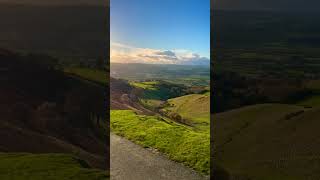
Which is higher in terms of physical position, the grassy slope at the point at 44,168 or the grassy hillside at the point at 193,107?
the grassy hillside at the point at 193,107

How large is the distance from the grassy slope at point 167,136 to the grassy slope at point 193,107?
0.42m

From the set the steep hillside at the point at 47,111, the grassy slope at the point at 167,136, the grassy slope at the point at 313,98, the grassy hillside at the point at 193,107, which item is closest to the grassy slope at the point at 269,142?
the grassy slope at the point at 313,98

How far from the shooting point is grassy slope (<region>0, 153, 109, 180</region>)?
8.17 metres

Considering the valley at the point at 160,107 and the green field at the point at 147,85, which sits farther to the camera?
the green field at the point at 147,85

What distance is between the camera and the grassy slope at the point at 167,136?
456 inches

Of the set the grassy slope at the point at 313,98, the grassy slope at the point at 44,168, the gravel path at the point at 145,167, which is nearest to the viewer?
the grassy slope at the point at 44,168

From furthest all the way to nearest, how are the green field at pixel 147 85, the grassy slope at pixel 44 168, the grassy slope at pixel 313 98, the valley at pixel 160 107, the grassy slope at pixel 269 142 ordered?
the green field at pixel 147 85
the valley at pixel 160 107
the grassy slope at pixel 313 98
the grassy slope at pixel 269 142
the grassy slope at pixel 44 168

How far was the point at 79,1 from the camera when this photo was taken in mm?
8539

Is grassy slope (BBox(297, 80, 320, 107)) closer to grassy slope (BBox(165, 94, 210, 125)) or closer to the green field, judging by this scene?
grassy slope (BBox(165, 94, 210, 125))

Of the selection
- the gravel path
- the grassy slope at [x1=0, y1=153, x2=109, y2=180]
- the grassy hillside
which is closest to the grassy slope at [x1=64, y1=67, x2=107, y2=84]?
the grassy slope at [x1=0, y1=153, x2=109, y2=180]

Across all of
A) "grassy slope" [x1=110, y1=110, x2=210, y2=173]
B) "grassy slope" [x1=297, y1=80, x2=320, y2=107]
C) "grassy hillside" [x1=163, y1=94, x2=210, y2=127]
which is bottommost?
"grassy slope" [x1=110, y1=110, x2=210, y2=173]

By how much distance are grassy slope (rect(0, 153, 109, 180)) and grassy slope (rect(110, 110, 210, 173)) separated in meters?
3.54

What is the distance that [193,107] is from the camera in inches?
522

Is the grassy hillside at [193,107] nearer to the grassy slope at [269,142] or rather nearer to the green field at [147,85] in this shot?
the green field at [147,85]
